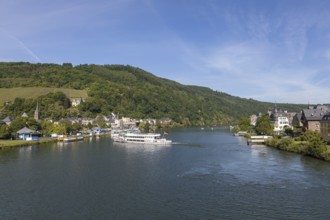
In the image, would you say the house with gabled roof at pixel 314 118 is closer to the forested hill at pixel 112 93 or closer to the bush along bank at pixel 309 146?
the bush along bank at pixel 309 146

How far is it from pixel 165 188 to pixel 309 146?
78.8 ft

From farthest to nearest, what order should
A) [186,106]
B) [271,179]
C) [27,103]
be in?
[186,106] → [27,103] → [271,179]

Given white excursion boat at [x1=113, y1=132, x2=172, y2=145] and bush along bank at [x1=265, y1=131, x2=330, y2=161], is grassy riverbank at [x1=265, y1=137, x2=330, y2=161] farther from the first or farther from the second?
white excursion boat at [x1=113, y1=132, x2=172, y2=145]

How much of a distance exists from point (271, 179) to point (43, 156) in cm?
3116

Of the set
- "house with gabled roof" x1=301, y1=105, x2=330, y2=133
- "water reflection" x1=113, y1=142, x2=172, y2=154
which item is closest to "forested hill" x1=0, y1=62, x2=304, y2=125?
"water reflection" x1=113, y1=142, x2=172, y2=154

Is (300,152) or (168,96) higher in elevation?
(168,96)

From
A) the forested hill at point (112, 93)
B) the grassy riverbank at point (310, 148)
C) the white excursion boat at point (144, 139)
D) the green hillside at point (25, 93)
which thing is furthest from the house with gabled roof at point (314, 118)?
the green hillside at point (25, 93)

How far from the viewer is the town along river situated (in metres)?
21.0

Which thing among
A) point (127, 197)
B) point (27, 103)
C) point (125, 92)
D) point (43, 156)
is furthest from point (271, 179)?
point (125, 92)

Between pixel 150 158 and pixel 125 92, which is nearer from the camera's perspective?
pixel 150 158

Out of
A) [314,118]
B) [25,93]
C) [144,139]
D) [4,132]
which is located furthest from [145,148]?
[25,93]

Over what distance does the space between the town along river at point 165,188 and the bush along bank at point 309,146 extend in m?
1.31

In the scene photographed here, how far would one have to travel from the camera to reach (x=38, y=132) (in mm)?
74125

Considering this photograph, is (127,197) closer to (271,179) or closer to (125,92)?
(271,179)
